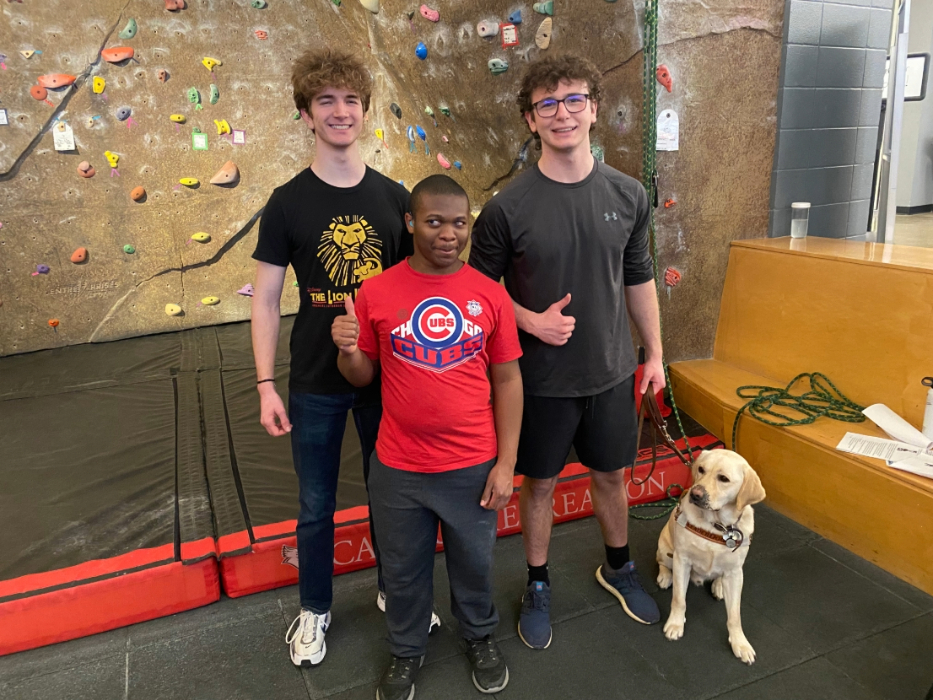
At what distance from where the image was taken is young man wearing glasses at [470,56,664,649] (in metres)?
1.62

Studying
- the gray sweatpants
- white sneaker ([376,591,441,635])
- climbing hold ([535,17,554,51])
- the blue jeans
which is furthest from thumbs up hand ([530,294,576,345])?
climbing hold ([535,17,554,51])

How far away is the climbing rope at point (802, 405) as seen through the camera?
2.42m

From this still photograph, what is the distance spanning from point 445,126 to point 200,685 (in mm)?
3271

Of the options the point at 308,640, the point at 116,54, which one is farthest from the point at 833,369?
the point at 116,54

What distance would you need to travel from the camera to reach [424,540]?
5.18 feet

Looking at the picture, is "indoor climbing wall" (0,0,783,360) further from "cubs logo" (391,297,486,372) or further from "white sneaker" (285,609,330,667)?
"white sneaker" (285,609,330,667)

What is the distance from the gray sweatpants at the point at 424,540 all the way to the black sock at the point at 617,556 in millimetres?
516

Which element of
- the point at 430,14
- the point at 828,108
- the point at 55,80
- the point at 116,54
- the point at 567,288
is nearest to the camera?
the point at 567,288

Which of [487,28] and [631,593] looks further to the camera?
[487,28]

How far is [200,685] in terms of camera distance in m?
1.75

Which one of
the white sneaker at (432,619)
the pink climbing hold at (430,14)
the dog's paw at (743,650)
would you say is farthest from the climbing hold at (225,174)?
the dog's paw at (743,650)

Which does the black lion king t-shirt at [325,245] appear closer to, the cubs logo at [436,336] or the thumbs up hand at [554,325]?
the cubs logo at [436,336]

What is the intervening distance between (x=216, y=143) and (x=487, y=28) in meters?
2.57

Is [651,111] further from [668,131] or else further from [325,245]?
[325,245]
